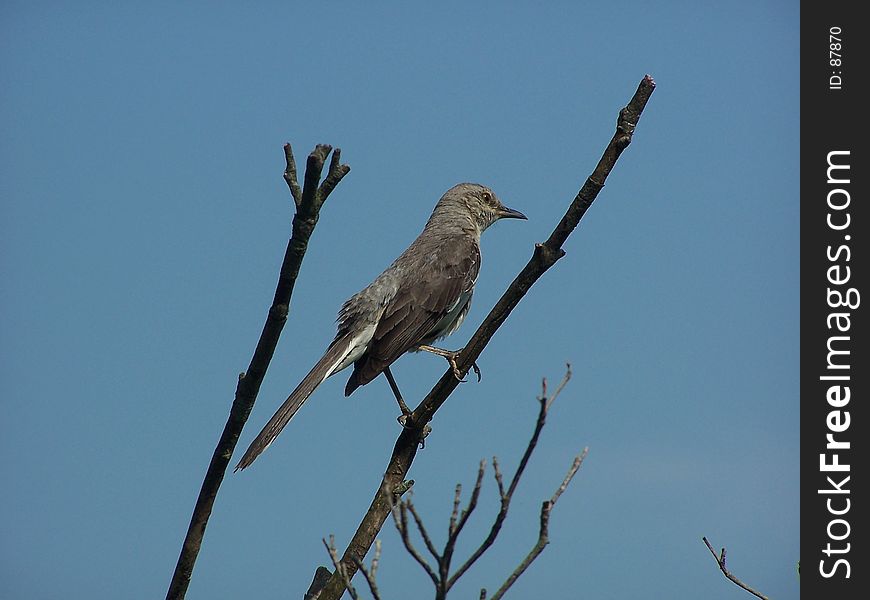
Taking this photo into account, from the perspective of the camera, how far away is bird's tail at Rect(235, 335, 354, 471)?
5.94 meters


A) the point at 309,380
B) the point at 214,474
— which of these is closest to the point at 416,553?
the point at 214,474

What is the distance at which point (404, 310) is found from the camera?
848cm

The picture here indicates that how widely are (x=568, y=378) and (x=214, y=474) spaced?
1.81 meters

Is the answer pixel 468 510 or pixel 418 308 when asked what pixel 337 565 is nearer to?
pixel 468 510

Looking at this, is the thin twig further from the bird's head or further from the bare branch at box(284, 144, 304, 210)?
the bird's head

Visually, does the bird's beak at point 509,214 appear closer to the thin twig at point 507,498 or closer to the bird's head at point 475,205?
the bird's head at point 475,205

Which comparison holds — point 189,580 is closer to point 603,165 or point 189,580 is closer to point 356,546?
point 356,546

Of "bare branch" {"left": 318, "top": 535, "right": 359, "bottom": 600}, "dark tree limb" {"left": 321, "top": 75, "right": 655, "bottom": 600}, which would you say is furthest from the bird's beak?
"bare branch" {"left": 318, "top": 535, "right": 359, "bottom": 600}

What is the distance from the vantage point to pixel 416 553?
3.29 m

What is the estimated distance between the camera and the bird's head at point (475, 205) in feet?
34.4

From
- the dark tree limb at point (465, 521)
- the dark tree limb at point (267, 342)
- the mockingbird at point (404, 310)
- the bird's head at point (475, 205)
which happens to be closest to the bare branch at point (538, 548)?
the dark tree limb at point (465, 521)

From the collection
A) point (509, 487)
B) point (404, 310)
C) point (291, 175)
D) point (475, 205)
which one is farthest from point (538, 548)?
point (475, 205)

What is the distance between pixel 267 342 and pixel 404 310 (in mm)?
4129
